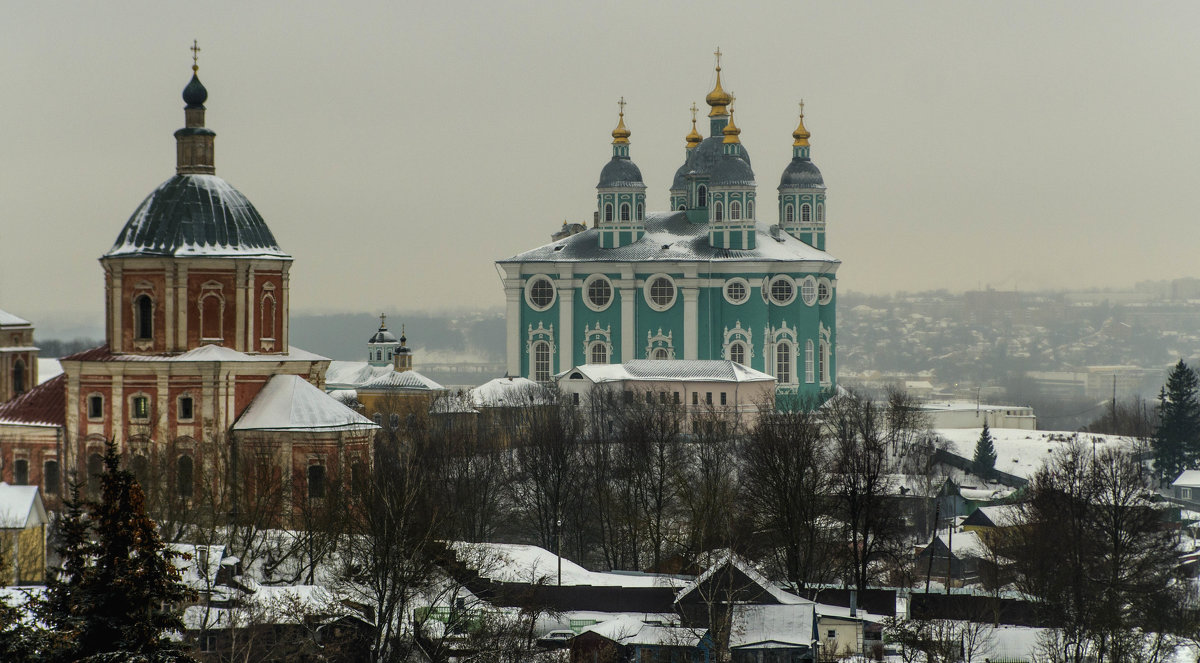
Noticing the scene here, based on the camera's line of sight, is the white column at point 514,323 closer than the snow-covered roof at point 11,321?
No

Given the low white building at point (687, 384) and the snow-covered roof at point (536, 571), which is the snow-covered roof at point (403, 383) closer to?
the low white building at point (687, 384)

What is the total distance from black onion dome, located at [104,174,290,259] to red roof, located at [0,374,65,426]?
3900 mm

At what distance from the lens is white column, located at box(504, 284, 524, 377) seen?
72250 mm

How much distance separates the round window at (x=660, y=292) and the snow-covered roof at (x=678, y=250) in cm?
78

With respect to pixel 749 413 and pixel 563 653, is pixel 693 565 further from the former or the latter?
pixel 749 413

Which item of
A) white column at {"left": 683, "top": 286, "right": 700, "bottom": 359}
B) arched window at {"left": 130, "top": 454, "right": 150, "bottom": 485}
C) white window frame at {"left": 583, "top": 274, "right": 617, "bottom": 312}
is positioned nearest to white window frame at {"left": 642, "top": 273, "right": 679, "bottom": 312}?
white column at {"left": 683, "top": 286, "right": 700, "bottom": 359}

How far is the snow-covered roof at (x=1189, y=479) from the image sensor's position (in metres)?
57.0

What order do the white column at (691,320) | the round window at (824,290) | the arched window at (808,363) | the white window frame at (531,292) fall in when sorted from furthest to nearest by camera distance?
the white window frame at (531,292)
the round window at (824,290)
the arched window at (808,363)
the white column at (691,320)

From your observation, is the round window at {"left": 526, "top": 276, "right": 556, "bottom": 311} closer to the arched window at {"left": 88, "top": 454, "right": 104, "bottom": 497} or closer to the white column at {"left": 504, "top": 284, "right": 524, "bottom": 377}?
the white column at {"left": 504, "top": 284, "right": 524, "bottom": 377}

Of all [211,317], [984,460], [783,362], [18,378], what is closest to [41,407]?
[211,317]

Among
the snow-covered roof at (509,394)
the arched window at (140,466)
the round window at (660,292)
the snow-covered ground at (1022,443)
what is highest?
the round window at (660,292)

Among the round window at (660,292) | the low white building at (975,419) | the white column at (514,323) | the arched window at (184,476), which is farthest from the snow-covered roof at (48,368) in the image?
the low white building at (975,419)

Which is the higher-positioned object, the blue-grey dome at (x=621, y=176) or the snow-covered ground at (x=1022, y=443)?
the blue-grey dome at (x=621, y=176)

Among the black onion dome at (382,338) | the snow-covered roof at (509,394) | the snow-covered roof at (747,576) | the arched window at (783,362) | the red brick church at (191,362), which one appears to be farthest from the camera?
the black onion dome at (382,338)
